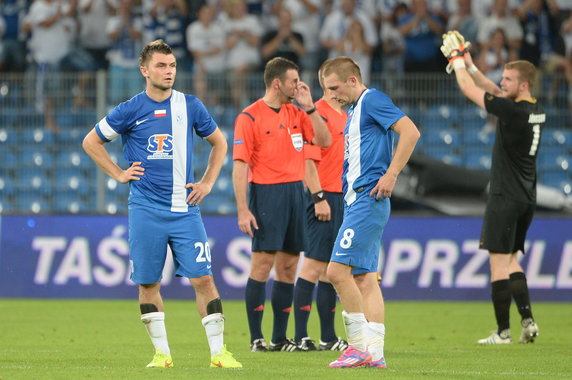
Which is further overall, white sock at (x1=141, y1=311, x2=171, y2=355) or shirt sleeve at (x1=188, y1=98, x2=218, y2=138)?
shirt sleeve at (x1=188, y1=98, x2=218, y2=138)

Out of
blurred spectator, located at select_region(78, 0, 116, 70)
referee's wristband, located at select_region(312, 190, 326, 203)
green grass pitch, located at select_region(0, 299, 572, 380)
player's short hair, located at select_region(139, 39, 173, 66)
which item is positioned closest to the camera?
green grass pitch, located at select_region(0, 299, 572, 380)

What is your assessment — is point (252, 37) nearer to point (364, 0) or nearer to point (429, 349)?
point (364, 0)

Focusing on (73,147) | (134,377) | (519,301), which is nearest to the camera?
(134,377)

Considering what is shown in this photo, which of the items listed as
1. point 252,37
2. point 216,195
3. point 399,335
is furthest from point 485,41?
point 399,335

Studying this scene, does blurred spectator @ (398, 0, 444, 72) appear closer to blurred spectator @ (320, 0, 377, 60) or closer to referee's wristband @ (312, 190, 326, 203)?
blurred spectator @ (320, 0, 377, 60)

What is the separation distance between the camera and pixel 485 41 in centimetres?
1756

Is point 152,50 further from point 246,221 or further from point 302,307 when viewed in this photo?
point 302,307

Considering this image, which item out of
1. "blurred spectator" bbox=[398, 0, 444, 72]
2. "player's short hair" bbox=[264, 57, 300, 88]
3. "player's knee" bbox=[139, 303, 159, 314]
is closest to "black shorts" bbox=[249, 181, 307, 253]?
"player's short hair" bbox=[264, 57, 300, 88]

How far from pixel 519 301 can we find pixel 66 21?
34.9 feet

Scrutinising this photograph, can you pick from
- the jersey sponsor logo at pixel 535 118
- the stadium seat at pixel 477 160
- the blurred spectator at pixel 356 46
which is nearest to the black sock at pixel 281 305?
the jersey sponsor logo at pixel 535 118

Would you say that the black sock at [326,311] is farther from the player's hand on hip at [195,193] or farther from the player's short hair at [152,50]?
the player's short hair at [152,50]

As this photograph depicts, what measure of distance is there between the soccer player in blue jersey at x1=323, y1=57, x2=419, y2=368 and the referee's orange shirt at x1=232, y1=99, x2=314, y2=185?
153 centimetres

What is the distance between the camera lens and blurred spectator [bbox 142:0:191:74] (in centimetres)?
1800

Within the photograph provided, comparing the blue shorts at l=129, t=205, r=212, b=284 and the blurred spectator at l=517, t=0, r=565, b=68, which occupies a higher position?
the blurred spectator at l=517, t=0, r=565, b=68
